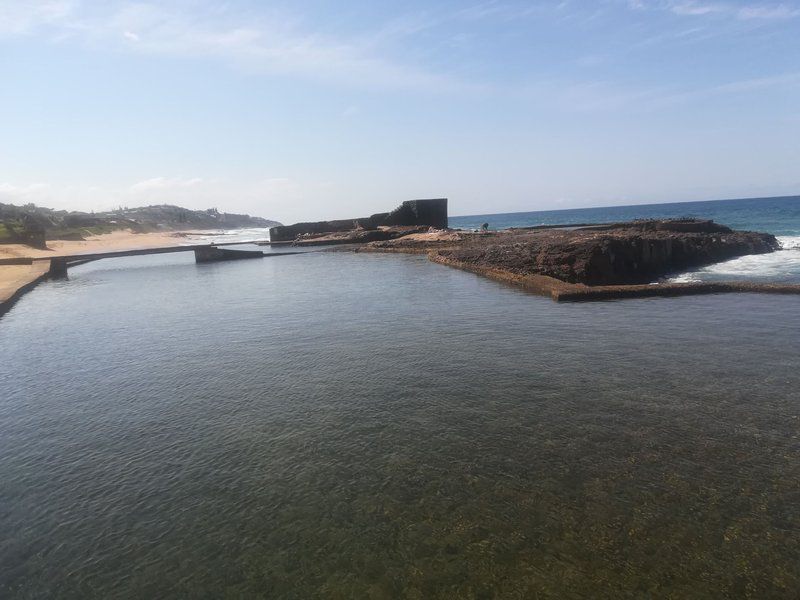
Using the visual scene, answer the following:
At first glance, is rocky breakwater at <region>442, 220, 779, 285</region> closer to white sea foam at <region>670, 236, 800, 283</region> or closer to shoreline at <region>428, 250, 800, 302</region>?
white sea foam at <region>670, 236, 800, 283</region>

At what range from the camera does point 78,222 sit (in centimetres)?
8394

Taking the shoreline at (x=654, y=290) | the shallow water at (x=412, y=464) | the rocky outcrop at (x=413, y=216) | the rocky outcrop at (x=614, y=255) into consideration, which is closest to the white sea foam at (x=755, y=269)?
the rocky outcrop at (x=614, y=255)

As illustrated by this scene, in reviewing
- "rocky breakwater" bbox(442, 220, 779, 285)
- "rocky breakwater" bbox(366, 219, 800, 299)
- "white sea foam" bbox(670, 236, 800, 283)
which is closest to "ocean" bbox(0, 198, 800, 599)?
"rocky breakwater" bbox(366, 219, 800, 299)

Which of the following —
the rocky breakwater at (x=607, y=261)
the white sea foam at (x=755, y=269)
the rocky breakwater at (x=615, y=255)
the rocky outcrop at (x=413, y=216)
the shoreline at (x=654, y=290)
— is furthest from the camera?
the rocky outcrop at (x=413, y=216)

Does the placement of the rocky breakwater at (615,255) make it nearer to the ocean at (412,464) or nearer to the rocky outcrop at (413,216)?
the ocean at (412,464)

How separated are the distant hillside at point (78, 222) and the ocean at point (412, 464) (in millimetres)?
47324

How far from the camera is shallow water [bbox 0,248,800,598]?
181 inches

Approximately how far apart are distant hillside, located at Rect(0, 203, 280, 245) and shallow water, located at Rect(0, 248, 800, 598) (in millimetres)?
47697

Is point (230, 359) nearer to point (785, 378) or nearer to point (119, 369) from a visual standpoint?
point (119, 369)

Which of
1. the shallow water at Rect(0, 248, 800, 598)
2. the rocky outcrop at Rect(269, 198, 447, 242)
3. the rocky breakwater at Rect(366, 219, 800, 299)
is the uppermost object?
the rocky outcrop at Rect(269, 198, 447, 242)

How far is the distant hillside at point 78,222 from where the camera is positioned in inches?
2007

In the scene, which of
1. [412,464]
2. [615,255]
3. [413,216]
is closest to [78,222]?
[413,216]

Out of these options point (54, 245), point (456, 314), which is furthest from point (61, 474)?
point (54, 245)

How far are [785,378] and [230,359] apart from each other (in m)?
11.4
